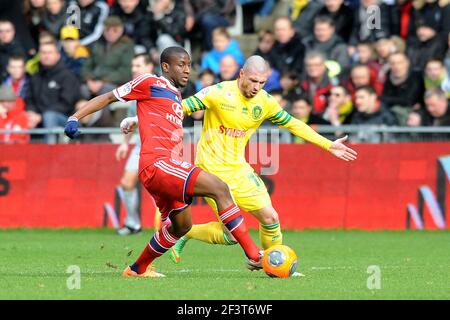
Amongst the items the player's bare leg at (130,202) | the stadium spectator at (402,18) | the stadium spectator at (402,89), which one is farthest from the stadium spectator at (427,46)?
the player's bare leg at (130,202)

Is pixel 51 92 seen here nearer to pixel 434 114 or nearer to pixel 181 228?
pixel 434 114

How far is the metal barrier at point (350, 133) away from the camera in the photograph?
65.1ft

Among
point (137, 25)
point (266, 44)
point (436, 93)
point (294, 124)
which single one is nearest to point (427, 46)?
point (436, 93)

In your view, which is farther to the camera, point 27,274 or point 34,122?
point 34,122

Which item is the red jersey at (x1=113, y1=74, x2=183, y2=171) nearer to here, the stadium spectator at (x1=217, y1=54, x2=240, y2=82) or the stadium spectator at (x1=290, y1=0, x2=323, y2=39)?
the stadium spectator at (x1=217, y1=54, x2=240, y2=82)

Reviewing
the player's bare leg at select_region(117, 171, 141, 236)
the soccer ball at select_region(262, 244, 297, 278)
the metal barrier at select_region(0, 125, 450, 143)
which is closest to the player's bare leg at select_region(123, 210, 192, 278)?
the soccer ball at select_region(262, 244, 297, 278)

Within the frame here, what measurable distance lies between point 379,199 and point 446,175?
112 centimetres

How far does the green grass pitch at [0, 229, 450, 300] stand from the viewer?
1102 centimetres

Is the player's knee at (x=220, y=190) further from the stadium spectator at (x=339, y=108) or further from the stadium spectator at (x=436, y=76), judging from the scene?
the stadium spectator at (x=436, y=76)

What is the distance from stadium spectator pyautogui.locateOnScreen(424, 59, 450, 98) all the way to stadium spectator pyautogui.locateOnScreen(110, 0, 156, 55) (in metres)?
5.32

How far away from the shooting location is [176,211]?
12375 millimetres

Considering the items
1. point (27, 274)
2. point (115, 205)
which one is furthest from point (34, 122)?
point (27, 274)

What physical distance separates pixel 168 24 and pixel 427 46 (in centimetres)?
476
